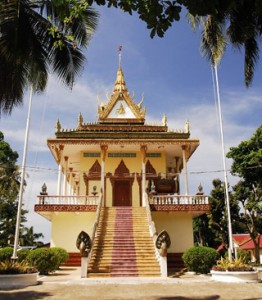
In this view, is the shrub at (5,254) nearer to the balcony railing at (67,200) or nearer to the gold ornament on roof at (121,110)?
the balcony railing at (67,200)

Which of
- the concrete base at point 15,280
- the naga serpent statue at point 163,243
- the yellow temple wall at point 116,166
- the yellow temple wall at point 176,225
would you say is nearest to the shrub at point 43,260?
the concrete base at point 15,280

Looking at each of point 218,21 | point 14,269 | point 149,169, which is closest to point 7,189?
point 149,169

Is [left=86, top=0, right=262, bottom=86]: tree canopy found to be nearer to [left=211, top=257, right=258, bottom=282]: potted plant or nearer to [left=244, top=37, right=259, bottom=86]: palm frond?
[left=244, top=37, right=259, bottom=86]: palm frond

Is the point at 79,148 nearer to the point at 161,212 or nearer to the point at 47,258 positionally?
the point at 161,212

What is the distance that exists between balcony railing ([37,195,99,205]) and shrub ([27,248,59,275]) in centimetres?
514

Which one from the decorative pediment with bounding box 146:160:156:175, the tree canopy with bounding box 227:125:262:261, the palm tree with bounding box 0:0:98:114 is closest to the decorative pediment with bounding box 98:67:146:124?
Result: the decorative pediment with bounding box 146:160:156:175

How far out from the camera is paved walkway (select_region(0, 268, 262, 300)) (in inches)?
351

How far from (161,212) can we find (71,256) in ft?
18.0

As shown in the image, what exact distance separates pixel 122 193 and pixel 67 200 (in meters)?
4.93

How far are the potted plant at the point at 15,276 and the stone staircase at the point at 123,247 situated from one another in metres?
2.44

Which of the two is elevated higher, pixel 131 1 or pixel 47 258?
pixel 131 1

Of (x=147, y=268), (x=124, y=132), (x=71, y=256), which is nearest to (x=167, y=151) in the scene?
(x=124, y=132)

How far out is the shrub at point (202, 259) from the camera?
1421 centimetres

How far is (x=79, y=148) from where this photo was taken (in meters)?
23.5
